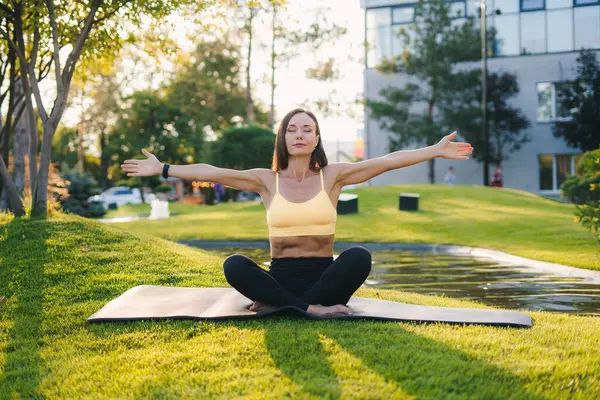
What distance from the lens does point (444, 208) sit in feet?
77.3

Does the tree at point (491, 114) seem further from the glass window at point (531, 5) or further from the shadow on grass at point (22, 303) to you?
the shadow on grass at point (22, 303)

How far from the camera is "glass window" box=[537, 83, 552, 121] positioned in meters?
39.1

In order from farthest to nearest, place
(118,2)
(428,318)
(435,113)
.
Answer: (435,113) → (118,2) → (428,318)

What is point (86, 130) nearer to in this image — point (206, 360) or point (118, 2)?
point (118, 2)

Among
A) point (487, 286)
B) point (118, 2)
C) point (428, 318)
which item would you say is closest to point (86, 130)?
point (118, 2)

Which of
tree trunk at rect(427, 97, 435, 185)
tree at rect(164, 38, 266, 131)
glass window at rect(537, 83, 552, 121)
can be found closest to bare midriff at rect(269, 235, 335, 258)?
tree trunk at rect(427, 97, 435, 185)

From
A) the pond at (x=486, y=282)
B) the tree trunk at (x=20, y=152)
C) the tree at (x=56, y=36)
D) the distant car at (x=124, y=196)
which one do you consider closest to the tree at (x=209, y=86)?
the distant car at (x=124, y=196)

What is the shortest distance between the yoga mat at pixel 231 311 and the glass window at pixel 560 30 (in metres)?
36.3

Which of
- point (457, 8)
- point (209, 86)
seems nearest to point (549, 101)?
point (457, 8)

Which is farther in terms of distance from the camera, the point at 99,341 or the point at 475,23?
the point at 475,23

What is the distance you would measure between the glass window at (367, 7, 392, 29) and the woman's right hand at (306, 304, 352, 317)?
38.5m

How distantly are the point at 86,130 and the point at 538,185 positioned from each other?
107 ft

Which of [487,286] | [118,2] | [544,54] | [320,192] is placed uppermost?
[544,54]

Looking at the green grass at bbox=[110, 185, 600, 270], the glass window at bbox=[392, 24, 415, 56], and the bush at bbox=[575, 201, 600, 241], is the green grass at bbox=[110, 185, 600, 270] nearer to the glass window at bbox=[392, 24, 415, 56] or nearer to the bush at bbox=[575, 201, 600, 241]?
the bush at bbox=[575, 201, 600, 241]
